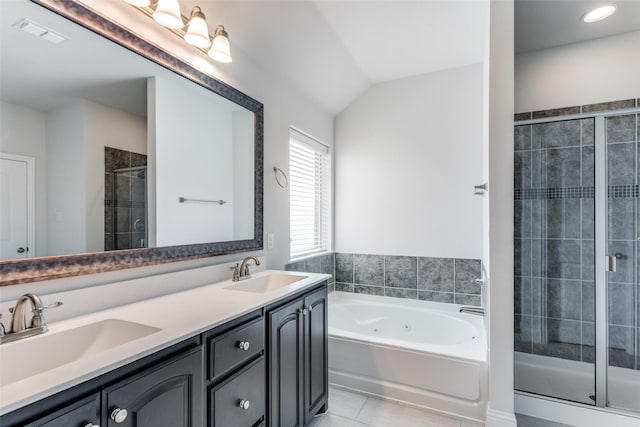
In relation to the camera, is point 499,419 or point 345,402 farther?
point 345,402

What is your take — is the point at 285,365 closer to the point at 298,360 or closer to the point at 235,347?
the point at 298,360

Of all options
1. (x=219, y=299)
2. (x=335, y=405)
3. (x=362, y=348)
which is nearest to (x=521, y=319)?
(x=362, y=348)

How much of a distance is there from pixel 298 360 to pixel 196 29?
1.75m

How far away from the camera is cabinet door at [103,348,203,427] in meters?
0.82

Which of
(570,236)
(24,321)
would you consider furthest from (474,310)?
(24,321)

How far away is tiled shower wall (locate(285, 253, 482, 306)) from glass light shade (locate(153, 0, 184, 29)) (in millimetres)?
1765

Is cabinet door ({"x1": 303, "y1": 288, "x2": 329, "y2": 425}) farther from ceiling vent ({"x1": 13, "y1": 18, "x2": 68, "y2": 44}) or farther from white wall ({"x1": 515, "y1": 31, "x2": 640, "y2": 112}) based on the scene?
white wall ({"x1": 515, "y1": 31, "x2": 640, "y2": 112})

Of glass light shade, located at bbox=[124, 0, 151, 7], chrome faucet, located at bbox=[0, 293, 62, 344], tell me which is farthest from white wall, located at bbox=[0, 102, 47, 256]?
glass light shade, located at bbox=[124, 0, 151, 7]

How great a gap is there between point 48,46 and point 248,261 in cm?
138

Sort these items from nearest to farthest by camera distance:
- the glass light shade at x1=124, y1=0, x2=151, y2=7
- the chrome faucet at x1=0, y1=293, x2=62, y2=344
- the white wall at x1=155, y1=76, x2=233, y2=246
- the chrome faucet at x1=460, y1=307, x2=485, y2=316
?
the chrome faucet at x1=0, y1=293, x2=62, y2=344 < the glass light shade at x1=124, y1=0, x2=151, y2=7 < the white wall at x1=155, y1=76, x2=233, y2=246 < the chrome faucet at x1=460, y1=307, x2=485, y2=316

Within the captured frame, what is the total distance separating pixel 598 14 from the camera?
6.96ft

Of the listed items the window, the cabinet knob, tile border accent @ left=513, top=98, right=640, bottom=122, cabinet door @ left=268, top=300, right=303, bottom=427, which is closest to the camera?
the cabinet knob

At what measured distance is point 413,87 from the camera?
309 centimetres

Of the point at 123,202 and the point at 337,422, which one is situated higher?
the point at 123,202
